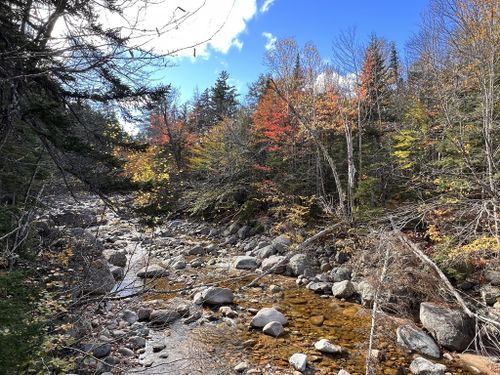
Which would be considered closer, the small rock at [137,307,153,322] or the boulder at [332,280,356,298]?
the small rock at [137,307,153,322]

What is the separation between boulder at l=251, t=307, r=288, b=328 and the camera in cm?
609

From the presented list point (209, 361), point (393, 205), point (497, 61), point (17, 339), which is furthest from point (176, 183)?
point (17, 339)

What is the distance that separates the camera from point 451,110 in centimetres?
732

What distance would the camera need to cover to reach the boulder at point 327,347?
17.2ft

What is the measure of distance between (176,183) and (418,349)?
13936 mm

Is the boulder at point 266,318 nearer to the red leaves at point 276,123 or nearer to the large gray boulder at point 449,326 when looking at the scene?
the large gray boulder at point 449,326

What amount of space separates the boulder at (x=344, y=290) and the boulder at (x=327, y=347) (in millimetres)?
2207

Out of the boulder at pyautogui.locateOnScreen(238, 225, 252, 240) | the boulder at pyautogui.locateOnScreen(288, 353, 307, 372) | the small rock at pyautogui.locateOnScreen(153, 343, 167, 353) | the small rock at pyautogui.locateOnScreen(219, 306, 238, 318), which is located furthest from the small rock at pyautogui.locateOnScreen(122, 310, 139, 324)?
the boulder at pyautogui.locateOnScreen(238, 225, 252, 240)

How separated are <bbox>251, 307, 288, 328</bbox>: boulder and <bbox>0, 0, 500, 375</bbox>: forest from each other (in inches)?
1.7

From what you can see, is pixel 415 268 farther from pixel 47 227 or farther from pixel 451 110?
pixel 47 227

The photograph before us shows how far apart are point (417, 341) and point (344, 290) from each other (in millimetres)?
2205

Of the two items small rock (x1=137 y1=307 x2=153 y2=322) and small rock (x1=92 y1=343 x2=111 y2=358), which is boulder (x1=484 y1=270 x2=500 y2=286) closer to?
small rock (x1=137 y1=307 x2=153 y2=322)

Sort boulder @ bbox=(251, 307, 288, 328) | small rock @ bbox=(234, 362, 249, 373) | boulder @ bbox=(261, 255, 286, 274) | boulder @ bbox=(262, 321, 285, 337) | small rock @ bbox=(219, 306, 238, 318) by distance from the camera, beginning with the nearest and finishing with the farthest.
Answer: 1. small rock @ bbox=(234, 362, 249, 373)
2. boulder @ bbox=(262, 321, 285, 337)
3. boulder @ bbox=(251, 307, 288, 328)
4. small rock @ bbox=(219, 306, 238, 318)
5. boulder @ bbox=(261, 255, 286, 274)

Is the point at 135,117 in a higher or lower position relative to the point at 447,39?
lower
